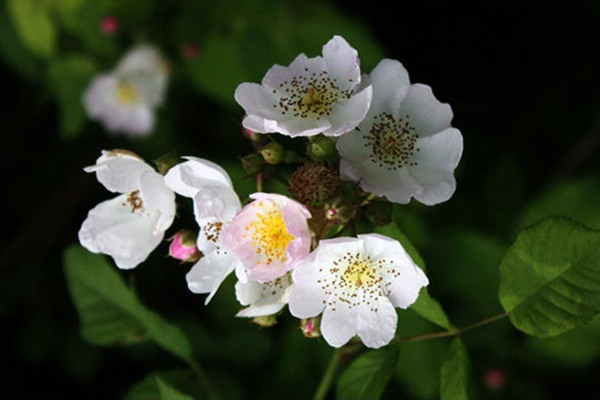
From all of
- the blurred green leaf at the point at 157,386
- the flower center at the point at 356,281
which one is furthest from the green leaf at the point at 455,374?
the blurred green leaf at the point at 157,386

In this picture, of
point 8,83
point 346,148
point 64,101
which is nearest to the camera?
point 346,148

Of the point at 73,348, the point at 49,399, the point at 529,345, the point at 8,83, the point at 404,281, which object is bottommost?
the point at 49,399

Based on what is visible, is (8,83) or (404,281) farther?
(8,83)

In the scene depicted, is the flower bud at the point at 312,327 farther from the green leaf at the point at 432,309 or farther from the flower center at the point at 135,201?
the flower center at the point at 135,201

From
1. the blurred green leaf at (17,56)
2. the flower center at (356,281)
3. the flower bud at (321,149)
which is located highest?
the flower bud at (321,149)

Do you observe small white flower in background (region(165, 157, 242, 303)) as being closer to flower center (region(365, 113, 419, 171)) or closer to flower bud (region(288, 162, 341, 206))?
flower bud (region(288, 162, 341, 206))

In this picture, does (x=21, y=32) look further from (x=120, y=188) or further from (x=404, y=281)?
(x=404, y=281)

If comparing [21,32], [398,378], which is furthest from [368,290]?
[21,32]
